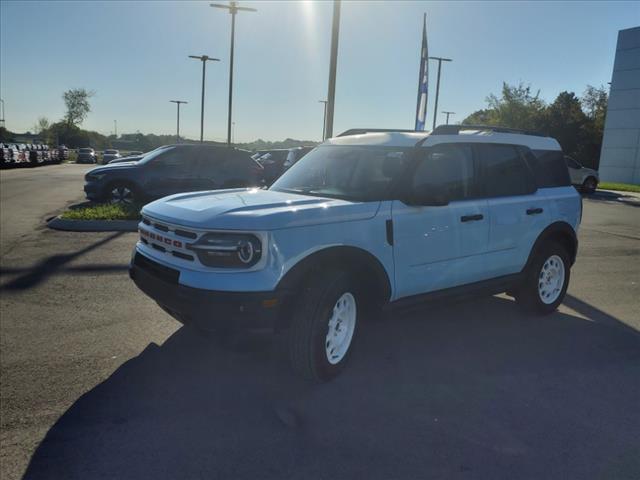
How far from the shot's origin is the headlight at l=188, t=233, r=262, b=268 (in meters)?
3.48

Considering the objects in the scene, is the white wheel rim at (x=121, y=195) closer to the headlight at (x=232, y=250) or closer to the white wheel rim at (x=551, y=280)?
the white wheel rim at (x=551, y=280)

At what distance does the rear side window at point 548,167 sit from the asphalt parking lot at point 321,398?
4.75 ft

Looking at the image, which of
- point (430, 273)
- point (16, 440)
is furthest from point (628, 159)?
point (16, 440)

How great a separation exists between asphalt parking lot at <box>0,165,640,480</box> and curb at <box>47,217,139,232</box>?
464cm

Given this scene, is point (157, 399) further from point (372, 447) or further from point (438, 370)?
point (438, 370)

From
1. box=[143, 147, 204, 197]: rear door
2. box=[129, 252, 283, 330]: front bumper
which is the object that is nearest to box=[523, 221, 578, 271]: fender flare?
box=[129, 252, 283, 330]: front bumper

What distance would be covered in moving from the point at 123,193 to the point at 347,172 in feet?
34.3

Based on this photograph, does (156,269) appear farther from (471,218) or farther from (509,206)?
(509,206)

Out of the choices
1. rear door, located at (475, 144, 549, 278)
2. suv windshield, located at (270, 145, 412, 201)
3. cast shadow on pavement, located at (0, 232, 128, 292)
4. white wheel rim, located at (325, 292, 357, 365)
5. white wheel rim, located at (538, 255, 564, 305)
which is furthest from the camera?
Result: cast shadow on pavement, located at (0, 232, 128, 292)

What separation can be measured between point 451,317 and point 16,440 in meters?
4.05

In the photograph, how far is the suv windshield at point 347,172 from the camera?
14.2ft

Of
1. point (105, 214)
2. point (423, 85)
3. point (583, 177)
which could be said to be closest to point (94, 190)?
point (105, 214)

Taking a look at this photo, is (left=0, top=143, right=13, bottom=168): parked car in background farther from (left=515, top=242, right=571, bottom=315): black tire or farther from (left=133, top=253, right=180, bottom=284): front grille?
(left=515, top=242, right=571, bottom=315): black tire

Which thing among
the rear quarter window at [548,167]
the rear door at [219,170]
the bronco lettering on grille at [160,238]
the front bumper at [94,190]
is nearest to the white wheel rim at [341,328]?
the bronco lettering on grille at [160,238]
